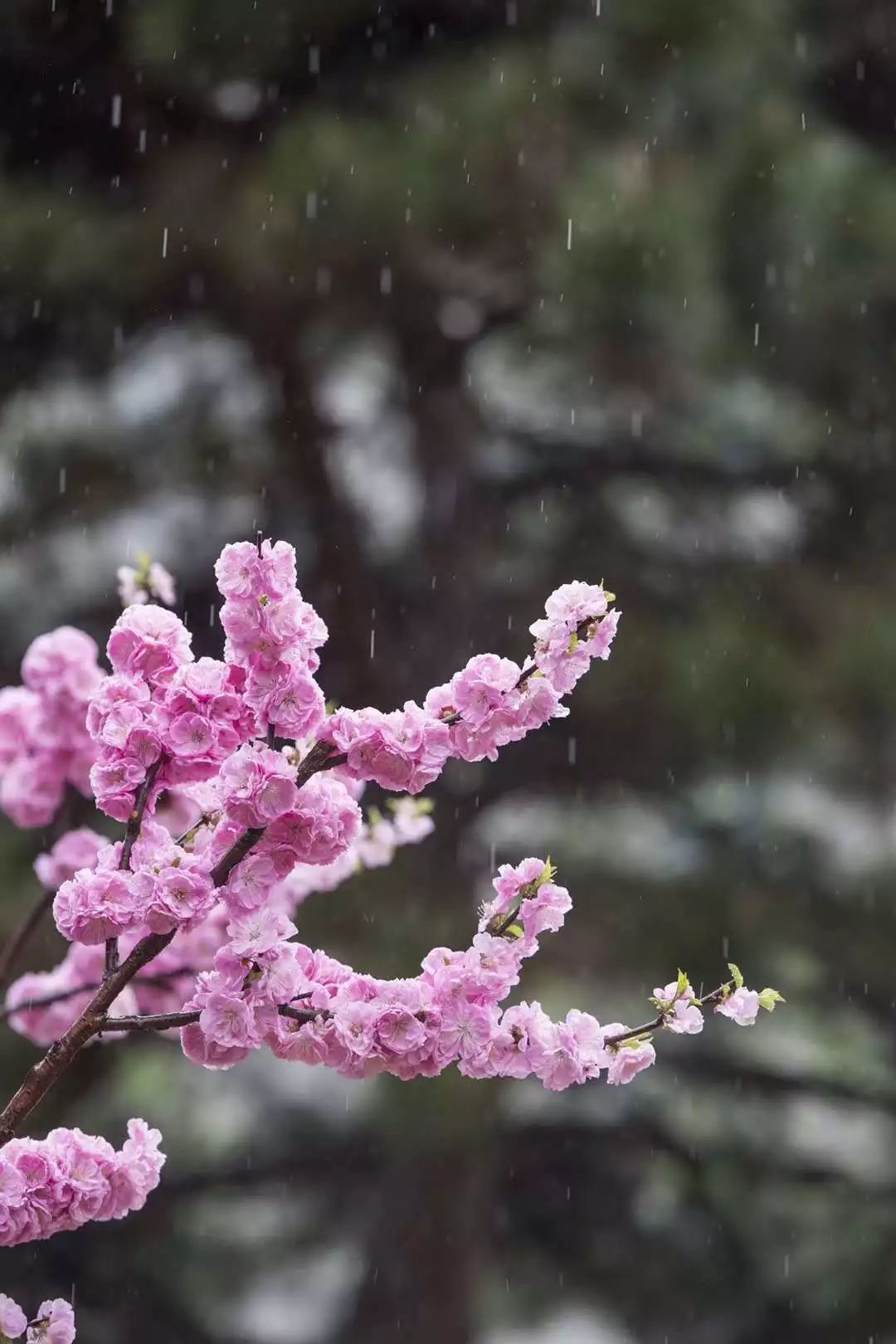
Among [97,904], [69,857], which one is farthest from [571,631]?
[69,857]

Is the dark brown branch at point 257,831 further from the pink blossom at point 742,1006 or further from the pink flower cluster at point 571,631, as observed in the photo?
the pink blossom at point 742,1006

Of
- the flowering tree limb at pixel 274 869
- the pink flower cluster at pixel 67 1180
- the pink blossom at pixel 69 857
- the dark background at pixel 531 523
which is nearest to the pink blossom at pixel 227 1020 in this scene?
the flowering tree limb at pixel 274 869

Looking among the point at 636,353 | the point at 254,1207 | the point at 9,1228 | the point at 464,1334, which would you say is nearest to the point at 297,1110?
the point at 254,1207

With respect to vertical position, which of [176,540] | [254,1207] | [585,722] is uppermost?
[176,540]

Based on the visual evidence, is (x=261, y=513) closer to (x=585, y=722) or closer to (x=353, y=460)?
(x=353, y=460)

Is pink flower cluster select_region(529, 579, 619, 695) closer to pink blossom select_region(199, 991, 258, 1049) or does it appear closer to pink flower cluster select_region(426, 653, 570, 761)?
pink flower cluster select_region(426, 653, 570, 761)

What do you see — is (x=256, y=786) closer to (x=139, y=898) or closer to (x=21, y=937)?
(x=139, y=898)

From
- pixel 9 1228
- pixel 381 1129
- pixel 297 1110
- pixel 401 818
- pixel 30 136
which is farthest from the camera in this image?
pixel 297 1110
